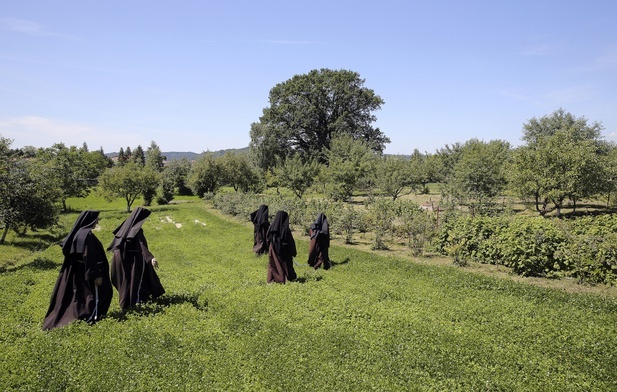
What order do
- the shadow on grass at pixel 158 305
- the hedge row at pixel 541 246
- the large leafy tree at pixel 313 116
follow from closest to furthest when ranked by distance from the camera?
the shadow on grass at pixel 158 305 < the hedge row at pixel 541 246 < the large leafy tree at pixel 313 116

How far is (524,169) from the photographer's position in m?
24.8

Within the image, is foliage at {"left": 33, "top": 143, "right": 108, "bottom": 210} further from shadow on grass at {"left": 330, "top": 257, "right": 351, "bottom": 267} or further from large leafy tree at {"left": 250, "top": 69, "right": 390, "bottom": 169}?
shadow on grass at {"left": 330, "top": 257, "right": 351, "bottom": 267}

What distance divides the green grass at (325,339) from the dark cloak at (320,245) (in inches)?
92.6

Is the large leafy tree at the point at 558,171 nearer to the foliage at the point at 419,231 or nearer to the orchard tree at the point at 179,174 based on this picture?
the foliage at the point at 419,231

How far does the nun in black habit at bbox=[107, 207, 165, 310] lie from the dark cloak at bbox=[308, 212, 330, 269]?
6.16 meters

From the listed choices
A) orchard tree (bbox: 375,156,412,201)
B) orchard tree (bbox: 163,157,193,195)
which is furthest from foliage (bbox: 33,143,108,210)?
orchard tree (bbox: 375,156,412,201)

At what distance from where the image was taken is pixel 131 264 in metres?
8.50

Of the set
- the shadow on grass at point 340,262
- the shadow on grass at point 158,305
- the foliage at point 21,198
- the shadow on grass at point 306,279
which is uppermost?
the foliage at point 21,198

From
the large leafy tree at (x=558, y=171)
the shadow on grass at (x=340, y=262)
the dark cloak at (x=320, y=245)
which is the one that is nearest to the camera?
the dark cloak at (x=320, y=245)

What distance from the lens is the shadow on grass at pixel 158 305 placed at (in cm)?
800

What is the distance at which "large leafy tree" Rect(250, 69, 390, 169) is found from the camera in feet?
182

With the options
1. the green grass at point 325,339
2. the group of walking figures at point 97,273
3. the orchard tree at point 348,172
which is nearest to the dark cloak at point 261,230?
the green grass at point 325,339

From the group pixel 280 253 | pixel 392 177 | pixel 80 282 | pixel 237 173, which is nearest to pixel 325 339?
pixel 280 253

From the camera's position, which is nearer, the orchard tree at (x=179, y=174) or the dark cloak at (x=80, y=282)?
the dark cloak at (x=80, y=282)
